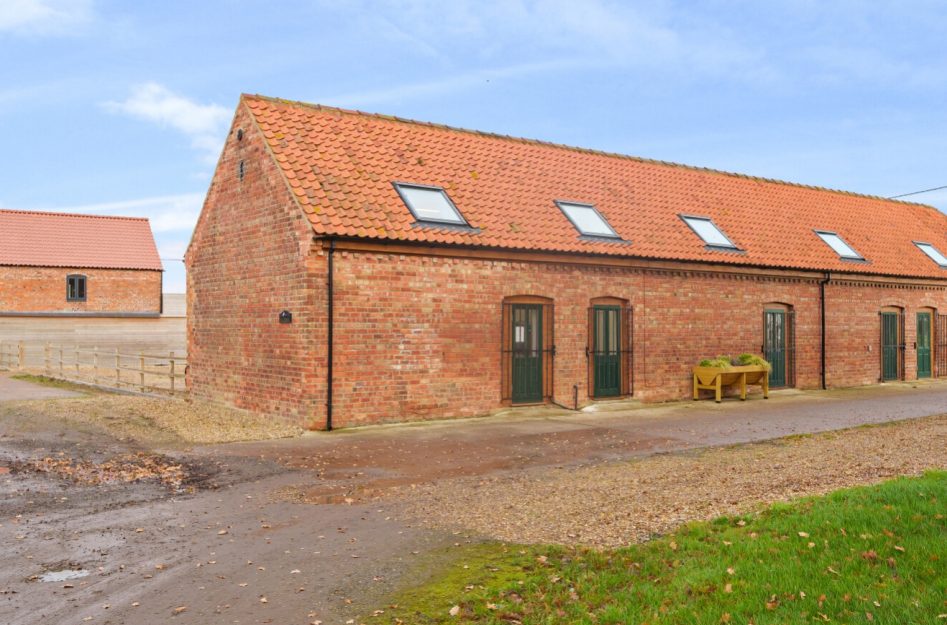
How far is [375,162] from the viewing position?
15.0 meters

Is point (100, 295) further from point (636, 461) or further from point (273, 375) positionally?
point (636, 461)

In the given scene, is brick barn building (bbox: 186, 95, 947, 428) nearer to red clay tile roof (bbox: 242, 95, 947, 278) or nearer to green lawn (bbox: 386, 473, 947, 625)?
red clay tile roof (bbox: 242, 95, 947, 278)

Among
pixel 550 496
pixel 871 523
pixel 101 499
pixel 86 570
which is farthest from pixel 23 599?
pixel 871 523

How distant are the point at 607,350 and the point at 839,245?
9756 mm

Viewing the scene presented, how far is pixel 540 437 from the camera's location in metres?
12.1

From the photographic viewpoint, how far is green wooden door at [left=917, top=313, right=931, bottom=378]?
23.2 m

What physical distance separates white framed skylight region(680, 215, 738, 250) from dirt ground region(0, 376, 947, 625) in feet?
17.0

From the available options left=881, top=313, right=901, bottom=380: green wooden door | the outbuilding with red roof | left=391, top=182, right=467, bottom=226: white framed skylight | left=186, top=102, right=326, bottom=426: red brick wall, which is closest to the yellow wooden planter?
left=881, top=313, right=901, bottom=380: green wooden door

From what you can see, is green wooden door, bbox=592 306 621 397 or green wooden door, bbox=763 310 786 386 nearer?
green wooden door, bbox=592 306 621 397

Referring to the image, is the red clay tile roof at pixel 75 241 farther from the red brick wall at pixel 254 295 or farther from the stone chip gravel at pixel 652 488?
the stone chip gravel at pixel 652 488

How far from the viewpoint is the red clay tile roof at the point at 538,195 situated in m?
13.9

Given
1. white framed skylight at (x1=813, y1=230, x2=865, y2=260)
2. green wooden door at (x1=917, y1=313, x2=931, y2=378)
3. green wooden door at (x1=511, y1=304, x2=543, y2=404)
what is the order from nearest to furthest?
green wooden door at (x1=511, y1=304, x2=543, y2=404) → white framed skylight at (x1=813, y1=230, x2=865, y2=260) → green wooden door at (x1=917, y1=313, x2=931, y2=378)

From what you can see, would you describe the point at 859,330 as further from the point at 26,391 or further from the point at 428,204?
the point at 26,391

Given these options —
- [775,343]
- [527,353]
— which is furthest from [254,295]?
[775,343]
